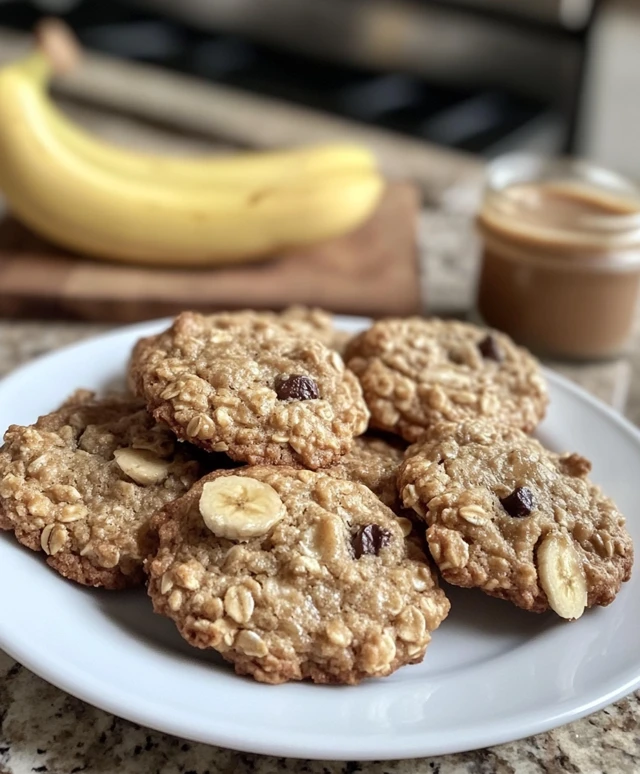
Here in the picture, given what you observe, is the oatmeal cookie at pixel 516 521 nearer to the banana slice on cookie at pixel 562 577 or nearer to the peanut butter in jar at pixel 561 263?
the banana slice on cookie at pixel 562 577

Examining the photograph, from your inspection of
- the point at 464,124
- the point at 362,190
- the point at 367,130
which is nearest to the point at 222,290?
the point at 362,190

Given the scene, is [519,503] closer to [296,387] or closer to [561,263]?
[296,387]

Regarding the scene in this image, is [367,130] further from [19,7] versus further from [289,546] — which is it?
[289,546]

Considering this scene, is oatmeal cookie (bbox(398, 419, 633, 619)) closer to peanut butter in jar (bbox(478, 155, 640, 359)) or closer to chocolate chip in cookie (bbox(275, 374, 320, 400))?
chocolate chip in cookie (bbox(275, 374, 320, 400))

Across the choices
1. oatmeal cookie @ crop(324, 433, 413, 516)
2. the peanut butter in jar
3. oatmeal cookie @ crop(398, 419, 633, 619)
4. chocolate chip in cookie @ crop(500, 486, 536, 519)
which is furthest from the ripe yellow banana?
chocolate chip in cookie @ crop(500, 486, 536, 519)

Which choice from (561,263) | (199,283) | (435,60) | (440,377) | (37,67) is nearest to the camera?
(440,377)

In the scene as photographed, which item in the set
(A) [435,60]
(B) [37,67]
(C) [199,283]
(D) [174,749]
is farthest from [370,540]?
(A) [435,60]
